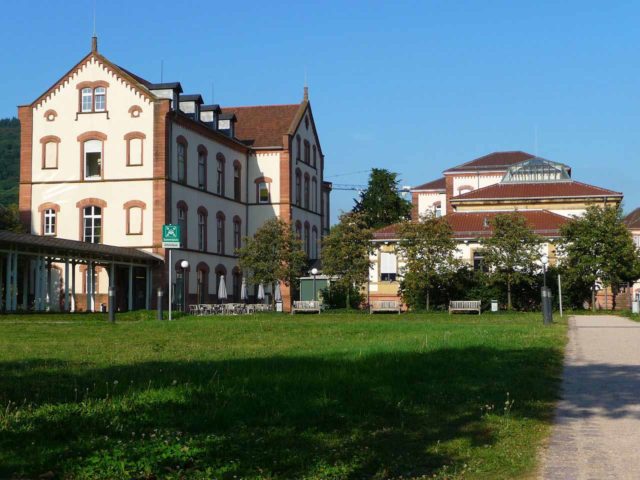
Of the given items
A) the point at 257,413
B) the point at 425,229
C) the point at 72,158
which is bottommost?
the point at 257,413

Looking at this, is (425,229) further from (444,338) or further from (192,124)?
(444,338)

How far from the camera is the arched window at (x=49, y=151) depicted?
181 ft

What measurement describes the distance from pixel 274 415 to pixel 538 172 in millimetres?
70683

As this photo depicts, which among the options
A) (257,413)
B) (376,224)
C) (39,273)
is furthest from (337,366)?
(376,224)

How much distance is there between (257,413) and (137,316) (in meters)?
33.3

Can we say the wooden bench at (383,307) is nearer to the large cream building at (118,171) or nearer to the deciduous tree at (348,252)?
the deciduous tree at (348,252)

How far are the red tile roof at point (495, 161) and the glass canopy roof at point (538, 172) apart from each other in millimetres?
11118

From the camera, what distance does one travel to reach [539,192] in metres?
69.0

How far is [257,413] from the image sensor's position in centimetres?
796

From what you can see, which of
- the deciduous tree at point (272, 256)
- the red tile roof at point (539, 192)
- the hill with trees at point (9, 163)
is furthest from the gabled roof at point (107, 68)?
the hill with trees at point (9, 163)

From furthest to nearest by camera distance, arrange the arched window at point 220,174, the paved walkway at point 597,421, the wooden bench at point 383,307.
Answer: the arched window at point 220,174, the wooden bench at point 383,307, the paved walkway at point 597,421

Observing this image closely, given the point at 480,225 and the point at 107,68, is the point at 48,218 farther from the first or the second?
the point at 480,225

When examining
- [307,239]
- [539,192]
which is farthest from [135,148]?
[539,192]

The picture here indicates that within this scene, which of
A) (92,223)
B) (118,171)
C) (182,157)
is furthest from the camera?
(182,157)
